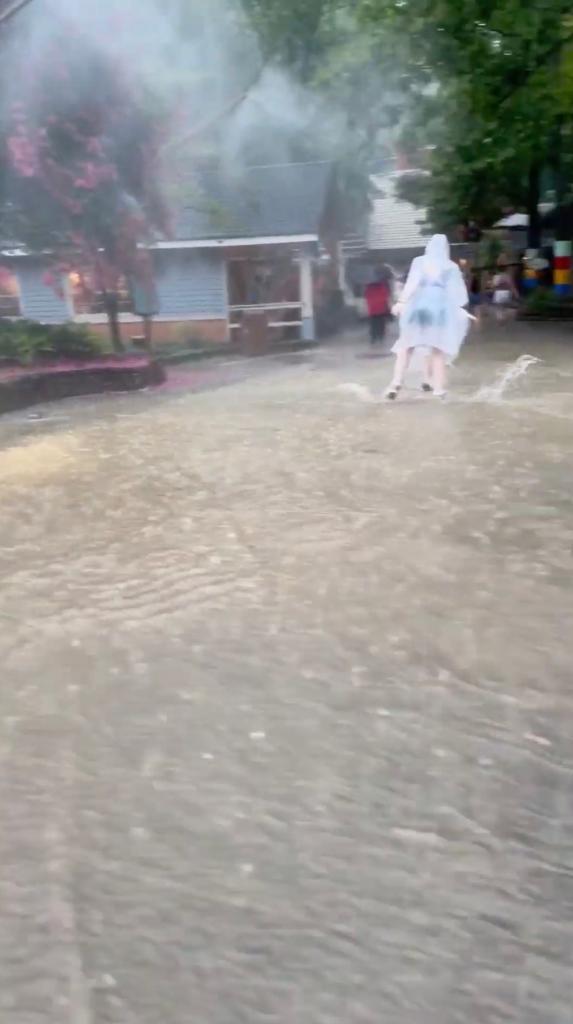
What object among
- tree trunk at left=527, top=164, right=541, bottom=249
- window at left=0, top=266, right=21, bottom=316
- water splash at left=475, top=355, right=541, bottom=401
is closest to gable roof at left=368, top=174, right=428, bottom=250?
tree trunk at left=527, top=164, right=541, bottom=249

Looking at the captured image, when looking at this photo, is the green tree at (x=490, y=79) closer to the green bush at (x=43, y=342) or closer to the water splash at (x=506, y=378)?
the water splash at (x=506, y=378)

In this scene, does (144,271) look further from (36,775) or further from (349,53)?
(36,775)

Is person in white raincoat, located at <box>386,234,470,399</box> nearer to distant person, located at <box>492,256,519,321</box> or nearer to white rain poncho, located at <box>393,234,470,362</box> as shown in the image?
white rain poncho, located at <box>393,234,470,362</box>

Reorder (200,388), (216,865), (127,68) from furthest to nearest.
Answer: (200,388) → (127,68) → (216,865)

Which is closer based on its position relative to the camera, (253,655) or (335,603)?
(253,655)

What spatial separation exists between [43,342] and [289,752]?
12.5m

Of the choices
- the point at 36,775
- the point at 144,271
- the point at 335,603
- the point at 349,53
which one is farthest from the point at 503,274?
the point at 36,775

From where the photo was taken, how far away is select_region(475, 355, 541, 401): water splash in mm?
12538

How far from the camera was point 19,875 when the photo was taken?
3162mm

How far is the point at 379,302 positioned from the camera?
21266 millimetres

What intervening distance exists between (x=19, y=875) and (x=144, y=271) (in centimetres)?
1399

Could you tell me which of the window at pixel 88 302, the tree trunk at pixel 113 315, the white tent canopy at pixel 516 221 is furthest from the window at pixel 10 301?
the white tent canopy at pixel 516 221

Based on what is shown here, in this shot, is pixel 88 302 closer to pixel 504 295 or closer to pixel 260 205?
pixel 260 205

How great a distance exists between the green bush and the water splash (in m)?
5.73
